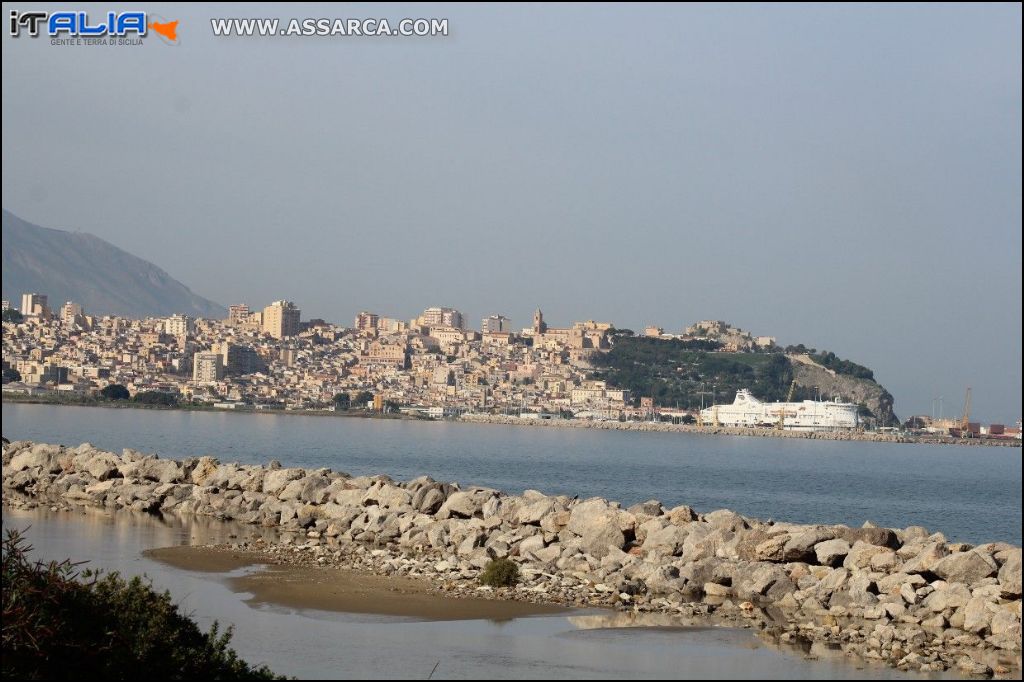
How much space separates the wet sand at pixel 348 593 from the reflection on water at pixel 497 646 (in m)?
0.24

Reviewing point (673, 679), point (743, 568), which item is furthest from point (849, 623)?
point (673, 679)

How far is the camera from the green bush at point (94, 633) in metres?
5.40

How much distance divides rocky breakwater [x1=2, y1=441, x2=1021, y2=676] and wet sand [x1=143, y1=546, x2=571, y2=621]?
A: 0.43 metres

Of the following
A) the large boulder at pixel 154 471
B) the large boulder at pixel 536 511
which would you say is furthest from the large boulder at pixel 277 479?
the large boulder at pixel 536 511

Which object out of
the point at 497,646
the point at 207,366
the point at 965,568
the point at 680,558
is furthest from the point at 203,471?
the point at 207,366

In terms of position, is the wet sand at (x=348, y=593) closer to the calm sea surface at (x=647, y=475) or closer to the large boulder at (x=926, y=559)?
the large boulder at (x=926, y=559)

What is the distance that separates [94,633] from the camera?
229 inches

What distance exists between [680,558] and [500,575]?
225cm

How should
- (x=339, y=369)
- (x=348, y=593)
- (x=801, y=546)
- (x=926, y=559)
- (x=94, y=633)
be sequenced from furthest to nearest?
(x=339, y=369)
(x=801, y=546)
(x=926, y=559)
(x=348, y=593)
(x=94, y=633)

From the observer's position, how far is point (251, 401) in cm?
11725

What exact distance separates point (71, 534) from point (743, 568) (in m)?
8.34

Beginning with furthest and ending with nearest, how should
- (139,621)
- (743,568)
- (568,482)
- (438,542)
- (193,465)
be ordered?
(568,482)
(193,465)
(438,542)
(743,568)
(139,621)

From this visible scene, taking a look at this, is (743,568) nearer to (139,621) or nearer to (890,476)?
(139,621)

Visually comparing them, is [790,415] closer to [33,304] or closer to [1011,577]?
[33,304]
